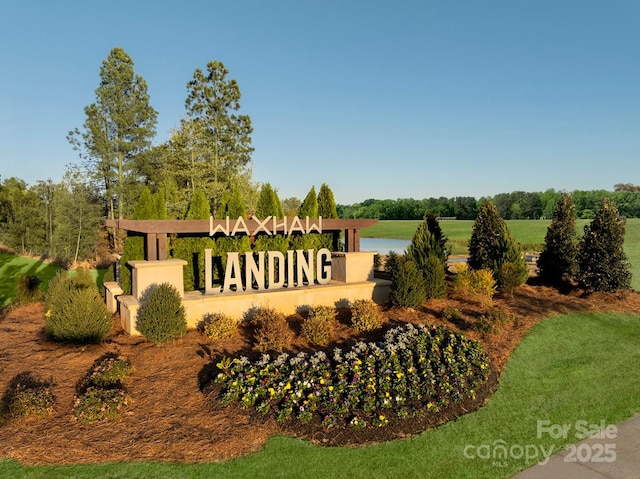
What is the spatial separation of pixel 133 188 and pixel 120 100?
7330mm

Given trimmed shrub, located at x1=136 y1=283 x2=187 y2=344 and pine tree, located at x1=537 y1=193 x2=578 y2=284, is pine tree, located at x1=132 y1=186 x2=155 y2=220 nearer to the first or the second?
trimmed shrub, located at x1=136 y1=283 x2=187 y2=344

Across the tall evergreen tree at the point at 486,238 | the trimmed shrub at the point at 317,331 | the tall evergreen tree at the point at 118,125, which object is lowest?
the trimmed shrub at the point at 317,331

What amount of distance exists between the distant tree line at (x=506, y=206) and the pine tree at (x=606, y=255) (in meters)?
97.3

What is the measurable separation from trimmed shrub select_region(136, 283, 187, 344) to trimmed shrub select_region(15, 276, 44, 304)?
8493 millimetres

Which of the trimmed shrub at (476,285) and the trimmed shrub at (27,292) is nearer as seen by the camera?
the trimmed shrub at (476,285)

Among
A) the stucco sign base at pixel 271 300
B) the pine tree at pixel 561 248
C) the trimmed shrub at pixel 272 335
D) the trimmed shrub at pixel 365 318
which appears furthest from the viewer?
the pine tree at pixel 561 248

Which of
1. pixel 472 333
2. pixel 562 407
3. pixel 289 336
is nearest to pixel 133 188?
pixel 289 336

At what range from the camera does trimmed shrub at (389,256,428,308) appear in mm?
12430

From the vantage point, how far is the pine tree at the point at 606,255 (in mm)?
14469

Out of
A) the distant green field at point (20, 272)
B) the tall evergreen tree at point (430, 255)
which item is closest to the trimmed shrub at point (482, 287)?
the tall evergreen tree at point (430, 255)

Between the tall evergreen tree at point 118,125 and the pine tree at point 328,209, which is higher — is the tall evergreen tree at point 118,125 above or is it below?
above

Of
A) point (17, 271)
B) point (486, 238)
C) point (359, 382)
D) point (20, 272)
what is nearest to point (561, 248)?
point (486, 238)

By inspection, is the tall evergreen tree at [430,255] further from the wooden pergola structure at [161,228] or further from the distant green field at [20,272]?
the distant green field at [20,272]

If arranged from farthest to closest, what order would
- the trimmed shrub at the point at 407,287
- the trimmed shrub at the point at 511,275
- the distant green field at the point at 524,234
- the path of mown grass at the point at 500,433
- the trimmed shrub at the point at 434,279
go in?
1. the distant green field at the point at 524,234
2. the trimmed shrub at the point at 511,275
3. the trimmed shrub at the point at 434,279
4. the trimmed shrub at the point at 407,287
5. the path of mown grass at the point at 500,433
